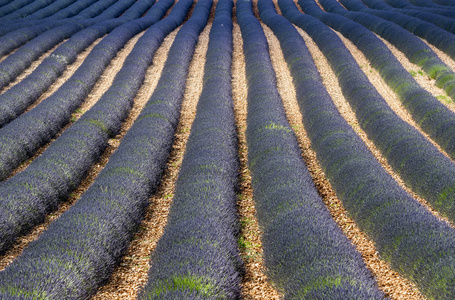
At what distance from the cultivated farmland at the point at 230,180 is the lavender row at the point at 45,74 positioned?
8 cm

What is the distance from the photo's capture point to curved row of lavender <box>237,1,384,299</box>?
4152mm

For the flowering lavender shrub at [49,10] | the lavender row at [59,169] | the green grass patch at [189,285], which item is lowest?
the flowering lavender shrub at [49,10]

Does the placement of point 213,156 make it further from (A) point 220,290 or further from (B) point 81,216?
(A) point 220,290

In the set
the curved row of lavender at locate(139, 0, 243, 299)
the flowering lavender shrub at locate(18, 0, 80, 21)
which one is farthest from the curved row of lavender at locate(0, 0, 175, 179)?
the flowering lavender shrub at locate(18, 0, 80, 21)

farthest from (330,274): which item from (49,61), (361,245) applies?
(49,61)

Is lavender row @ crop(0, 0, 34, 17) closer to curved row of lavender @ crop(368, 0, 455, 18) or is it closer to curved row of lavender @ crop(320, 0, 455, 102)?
curved row of lavender @ crop(320, 0, 455, 102)

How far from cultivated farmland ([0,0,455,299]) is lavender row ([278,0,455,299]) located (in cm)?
2

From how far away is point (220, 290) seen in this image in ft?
13.8

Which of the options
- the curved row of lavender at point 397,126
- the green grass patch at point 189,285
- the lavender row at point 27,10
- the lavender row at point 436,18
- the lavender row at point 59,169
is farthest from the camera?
the lavender row at point 27,10

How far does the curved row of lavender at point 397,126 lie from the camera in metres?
6.62

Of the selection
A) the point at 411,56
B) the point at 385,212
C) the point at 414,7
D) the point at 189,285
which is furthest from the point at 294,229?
the point at 414,7

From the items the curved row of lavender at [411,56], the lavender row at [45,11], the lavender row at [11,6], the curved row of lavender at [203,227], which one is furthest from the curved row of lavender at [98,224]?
the lavender row at [11,6]

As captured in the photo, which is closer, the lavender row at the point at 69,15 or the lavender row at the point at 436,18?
the lavender row at the point at 436,18

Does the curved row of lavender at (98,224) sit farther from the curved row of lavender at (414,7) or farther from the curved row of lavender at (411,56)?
the curved row of lavender at (414,7)
